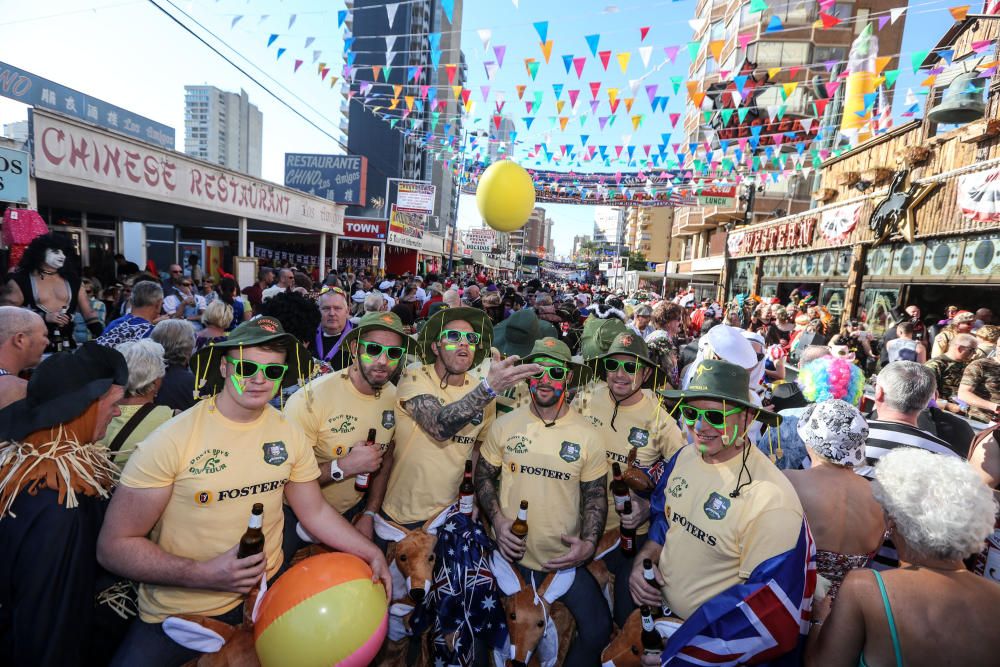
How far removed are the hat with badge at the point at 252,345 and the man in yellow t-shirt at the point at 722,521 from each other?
2.11 m

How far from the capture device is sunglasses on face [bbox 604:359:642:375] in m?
3.51

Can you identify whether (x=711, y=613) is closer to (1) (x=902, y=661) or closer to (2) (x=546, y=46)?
(1) (x=902, y=661)

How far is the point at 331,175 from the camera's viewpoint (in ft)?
108

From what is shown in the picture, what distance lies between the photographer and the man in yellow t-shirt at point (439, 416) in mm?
2896

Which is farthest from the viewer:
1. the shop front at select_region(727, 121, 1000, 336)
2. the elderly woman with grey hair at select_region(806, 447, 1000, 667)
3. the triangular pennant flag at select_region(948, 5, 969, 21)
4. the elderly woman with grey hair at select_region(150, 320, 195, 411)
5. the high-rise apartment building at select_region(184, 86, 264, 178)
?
the high-rise apartment building at select_region(184, 86, 264, 178)

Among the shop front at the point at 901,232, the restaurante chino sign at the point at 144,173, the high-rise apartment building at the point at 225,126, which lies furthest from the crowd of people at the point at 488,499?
the high-rise apartment building at the point at 225,126

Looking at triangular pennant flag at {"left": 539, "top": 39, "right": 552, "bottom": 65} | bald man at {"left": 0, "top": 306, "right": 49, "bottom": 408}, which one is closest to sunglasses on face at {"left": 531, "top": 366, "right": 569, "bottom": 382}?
bald man at {"left": 0, "top": 306, "right": 49, "bottom": 408}

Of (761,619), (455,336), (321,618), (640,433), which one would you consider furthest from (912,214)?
(321,618)

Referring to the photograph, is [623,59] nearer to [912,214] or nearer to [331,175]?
[912,214]

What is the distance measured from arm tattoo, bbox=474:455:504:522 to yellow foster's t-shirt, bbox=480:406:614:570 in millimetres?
66

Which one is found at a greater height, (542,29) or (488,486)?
(542,29)

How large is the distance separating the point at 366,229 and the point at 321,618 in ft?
81.8

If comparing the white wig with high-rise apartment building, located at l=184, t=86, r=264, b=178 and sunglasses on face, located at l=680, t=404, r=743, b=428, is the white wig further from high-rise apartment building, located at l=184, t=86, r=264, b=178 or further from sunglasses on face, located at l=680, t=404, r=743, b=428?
high-rise apartment building, located at l=184, t=86, r=264, b=178

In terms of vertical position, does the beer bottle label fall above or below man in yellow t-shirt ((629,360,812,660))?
below
